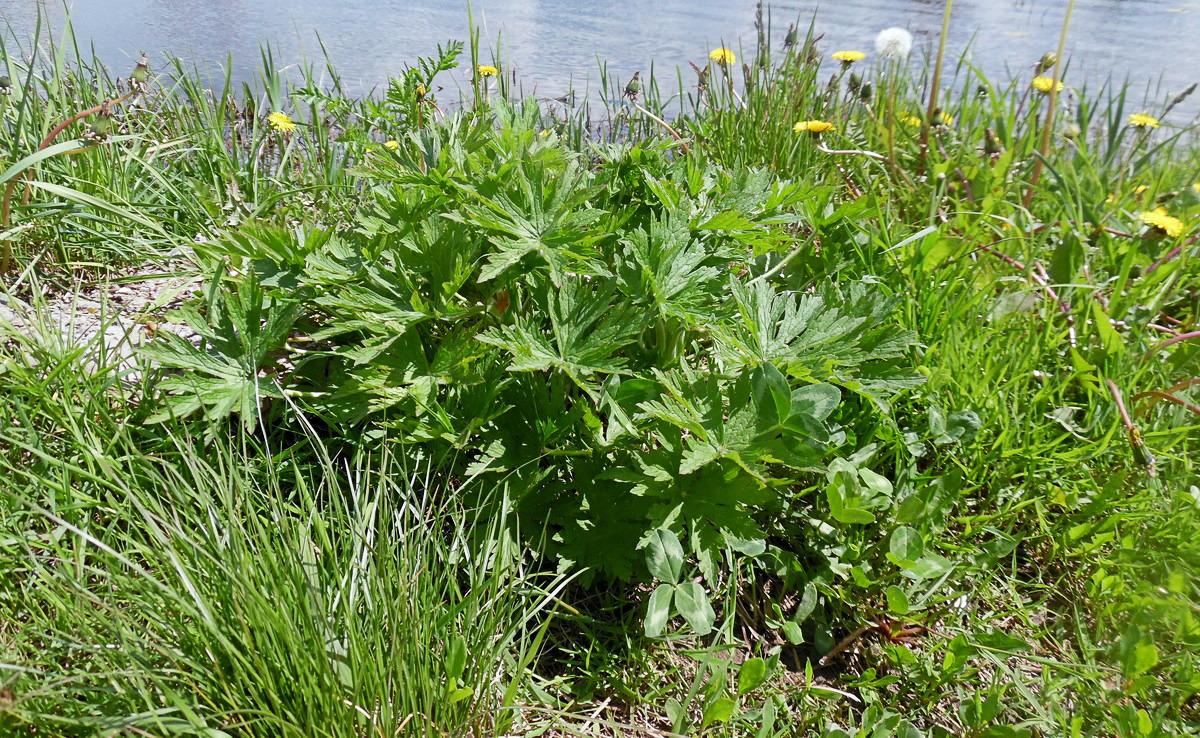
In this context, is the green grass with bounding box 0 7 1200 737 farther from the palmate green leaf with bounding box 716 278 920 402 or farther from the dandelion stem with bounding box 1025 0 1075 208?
the dandelion stem with bounding box 1025 0 1075 208

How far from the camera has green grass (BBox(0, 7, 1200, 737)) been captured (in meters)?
1.19

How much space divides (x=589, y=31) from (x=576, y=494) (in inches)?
178

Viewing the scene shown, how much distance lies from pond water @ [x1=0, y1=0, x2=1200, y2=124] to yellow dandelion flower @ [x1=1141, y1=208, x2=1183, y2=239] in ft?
6.19

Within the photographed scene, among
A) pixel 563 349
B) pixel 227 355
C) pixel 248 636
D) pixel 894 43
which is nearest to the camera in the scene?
pixel 248 636

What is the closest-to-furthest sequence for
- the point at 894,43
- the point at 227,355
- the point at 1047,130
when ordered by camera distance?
the point at 227,355, the point at 1047,130, the point at 894,43

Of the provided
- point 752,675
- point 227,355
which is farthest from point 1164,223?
point 227,355

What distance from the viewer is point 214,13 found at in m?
5.10

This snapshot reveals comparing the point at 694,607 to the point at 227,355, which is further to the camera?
the point at 227,355

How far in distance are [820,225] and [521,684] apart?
4.18 ft

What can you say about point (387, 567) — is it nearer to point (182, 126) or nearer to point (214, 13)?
point (182, 126)

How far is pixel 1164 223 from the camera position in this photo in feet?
7.21

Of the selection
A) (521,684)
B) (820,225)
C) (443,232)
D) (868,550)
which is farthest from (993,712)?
(443,232)

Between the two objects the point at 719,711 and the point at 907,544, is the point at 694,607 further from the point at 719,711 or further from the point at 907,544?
the point at 907,544

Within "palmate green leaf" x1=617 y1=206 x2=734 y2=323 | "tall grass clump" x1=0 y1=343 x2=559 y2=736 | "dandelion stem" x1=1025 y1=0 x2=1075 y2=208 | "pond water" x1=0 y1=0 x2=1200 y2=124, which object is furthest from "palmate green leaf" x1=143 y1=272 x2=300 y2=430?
"pond water" x1=0 y1=0 x2=1200 y2=124
